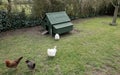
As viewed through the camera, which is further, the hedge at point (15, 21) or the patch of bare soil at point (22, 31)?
the hedge at point (15, 21)

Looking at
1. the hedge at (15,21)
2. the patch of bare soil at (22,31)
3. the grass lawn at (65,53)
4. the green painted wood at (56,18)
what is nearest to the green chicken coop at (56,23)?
the green painted wood at (56,18)

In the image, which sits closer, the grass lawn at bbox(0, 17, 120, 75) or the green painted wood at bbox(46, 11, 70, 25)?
the grass lawn at bbox(0, 17, 120, 75)

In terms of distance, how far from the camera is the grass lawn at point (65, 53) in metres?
3.23

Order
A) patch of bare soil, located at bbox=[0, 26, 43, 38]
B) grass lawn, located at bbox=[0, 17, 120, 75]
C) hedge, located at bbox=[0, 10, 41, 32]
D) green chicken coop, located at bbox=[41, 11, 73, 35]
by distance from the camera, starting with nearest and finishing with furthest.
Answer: grass lawn, located at bbox=[0, 17, 120, 75], green chicken coop, located at bbox=[41, 11, 73, 35], patch of bare soil, located at bbox=[0, 26, 43, 38], hedge, located at bbox=[0, 10, 41, 32]

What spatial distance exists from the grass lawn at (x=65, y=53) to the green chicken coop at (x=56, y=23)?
0.29 metres

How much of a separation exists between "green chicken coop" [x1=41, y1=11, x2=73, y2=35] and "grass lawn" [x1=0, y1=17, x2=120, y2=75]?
11.4 inches

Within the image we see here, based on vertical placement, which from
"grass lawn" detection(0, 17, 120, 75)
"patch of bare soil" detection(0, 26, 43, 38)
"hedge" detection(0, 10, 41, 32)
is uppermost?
"hedge" detection(0, 10, 41, 32)

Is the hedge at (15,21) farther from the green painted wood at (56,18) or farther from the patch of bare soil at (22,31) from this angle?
the green painted wood at (56,18)

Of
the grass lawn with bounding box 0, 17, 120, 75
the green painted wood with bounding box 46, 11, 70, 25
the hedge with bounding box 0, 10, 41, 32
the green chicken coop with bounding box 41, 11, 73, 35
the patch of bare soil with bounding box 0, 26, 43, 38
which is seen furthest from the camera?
the hedge with bounding box 0, 10, 41, 32

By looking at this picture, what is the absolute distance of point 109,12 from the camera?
37.8 feet

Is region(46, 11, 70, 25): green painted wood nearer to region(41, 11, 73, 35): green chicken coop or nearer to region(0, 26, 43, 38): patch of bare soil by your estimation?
region(41, 11, 73, 35): green chicken coop

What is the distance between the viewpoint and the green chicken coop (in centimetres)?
531

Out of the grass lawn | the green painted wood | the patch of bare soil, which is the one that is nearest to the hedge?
the patch of bare soil

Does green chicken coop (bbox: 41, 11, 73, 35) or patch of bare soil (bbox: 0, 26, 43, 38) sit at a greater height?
green chicken coop (bbox: 41, 11, 73, 35)
